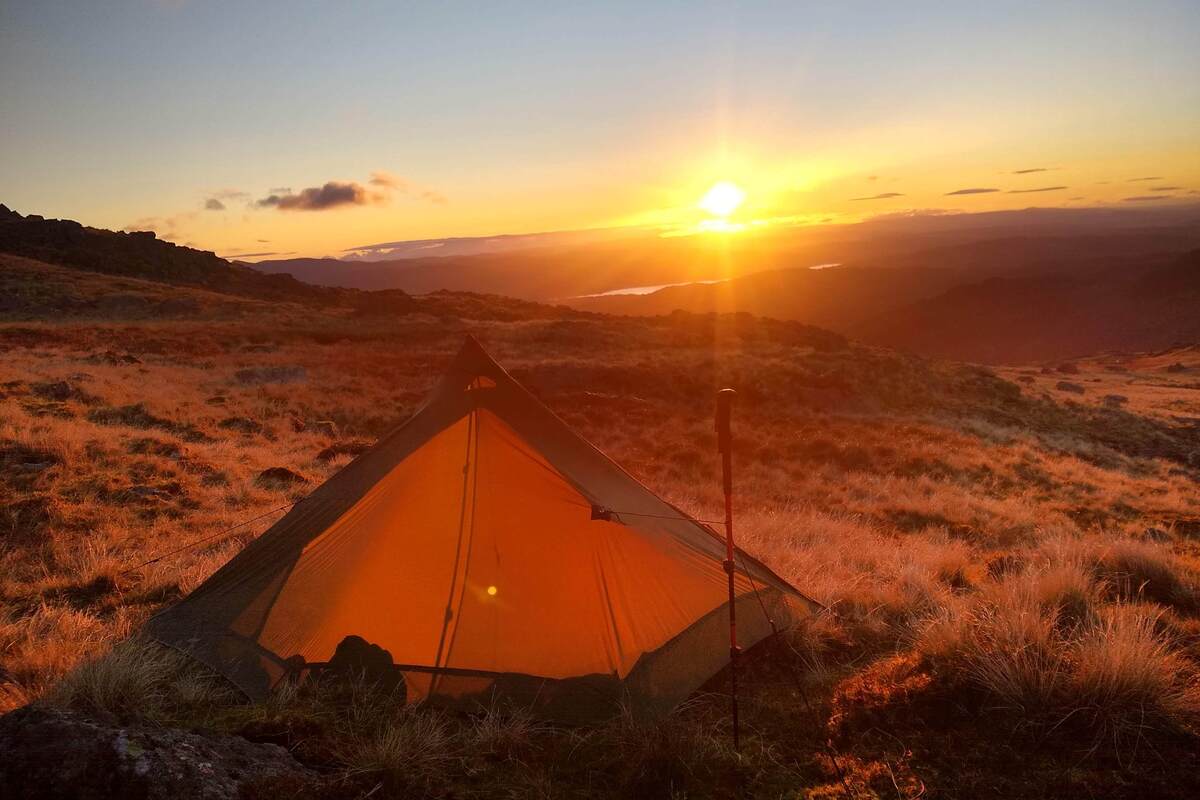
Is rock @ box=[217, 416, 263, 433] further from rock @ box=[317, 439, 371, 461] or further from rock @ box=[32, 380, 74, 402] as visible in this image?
rock @ box=[32, 380, 74, 402]

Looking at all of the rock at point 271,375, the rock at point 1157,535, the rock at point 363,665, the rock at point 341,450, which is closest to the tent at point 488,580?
the rock at point 363,665

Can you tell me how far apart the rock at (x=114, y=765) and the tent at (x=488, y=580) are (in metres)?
1.57

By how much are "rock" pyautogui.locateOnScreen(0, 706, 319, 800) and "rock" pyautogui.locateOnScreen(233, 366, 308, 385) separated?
23575 mm

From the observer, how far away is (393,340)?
141ft

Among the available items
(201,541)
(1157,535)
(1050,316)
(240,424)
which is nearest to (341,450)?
(240,424)

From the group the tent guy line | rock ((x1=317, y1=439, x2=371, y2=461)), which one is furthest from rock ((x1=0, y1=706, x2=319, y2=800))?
rock ((x1=317, y1=439, x2=371, y2=461))

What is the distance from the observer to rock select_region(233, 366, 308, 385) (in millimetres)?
25094

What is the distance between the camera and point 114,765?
115 inches

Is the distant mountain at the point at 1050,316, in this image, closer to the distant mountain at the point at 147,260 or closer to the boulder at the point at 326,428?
the distant mountain at the point at 147,260

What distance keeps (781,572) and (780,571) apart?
0.19ft

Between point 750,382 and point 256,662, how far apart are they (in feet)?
83.8

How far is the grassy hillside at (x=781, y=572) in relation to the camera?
3.88m

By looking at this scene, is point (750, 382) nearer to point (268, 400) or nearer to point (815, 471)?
point (815, 471)

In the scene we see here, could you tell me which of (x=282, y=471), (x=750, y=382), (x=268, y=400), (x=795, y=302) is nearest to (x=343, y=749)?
(x=282, y=471)
